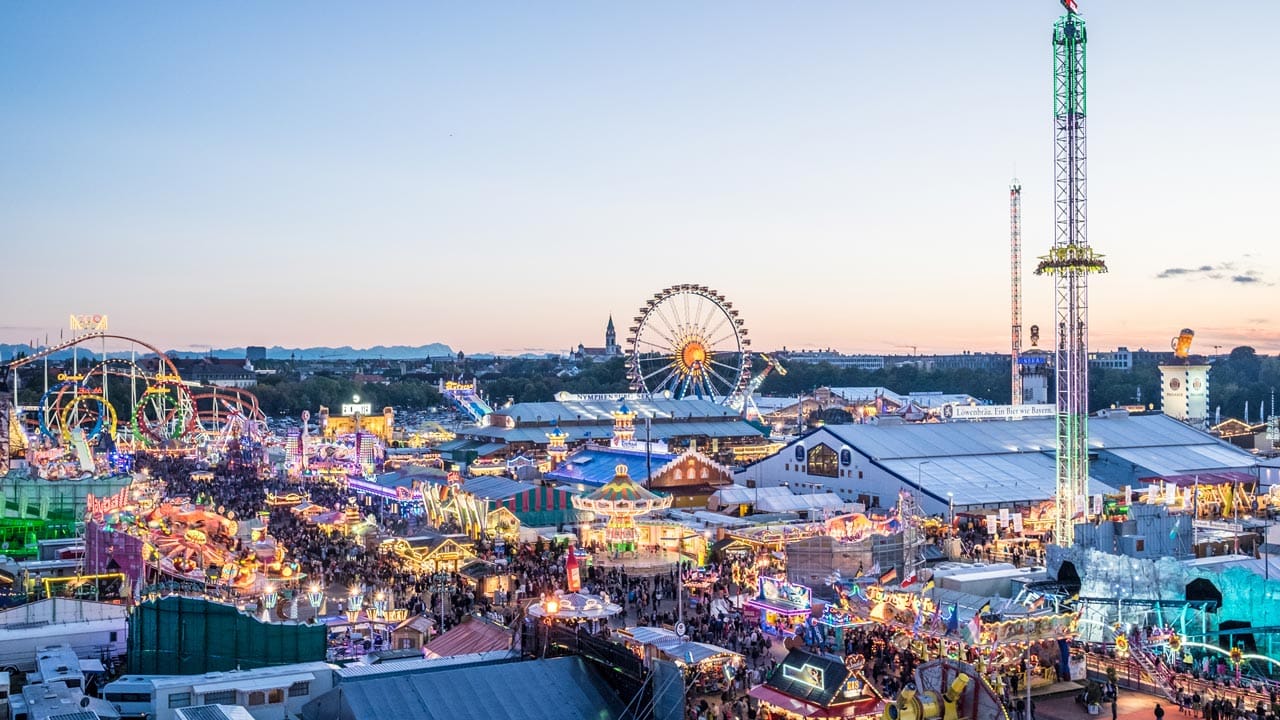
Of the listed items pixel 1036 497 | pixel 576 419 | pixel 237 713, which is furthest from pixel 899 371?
pixel 237 713

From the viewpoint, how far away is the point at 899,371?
155m

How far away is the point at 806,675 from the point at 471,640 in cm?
612

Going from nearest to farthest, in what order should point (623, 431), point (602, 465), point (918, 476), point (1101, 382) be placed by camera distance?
point (918, 476) → point (602, 465) → point (623, 431) → point (1101, 382)

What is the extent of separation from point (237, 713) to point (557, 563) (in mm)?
21100

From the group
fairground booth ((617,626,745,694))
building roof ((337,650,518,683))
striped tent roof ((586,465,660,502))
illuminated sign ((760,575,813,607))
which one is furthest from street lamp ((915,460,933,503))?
building roof ((337,650,518,683))

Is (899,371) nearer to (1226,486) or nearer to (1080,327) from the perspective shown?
(1226,486)

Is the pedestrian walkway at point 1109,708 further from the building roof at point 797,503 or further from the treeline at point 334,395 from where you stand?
the treeline at point 334,395

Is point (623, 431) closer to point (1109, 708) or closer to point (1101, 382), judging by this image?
point (1109, 708)

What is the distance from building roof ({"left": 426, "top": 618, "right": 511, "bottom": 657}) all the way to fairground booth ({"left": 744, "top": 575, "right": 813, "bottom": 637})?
314 inches

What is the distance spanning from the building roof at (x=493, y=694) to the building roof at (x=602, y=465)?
3113 centimetres

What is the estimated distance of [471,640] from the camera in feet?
65.5

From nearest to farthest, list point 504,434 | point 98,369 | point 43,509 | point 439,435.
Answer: point 43,509 → point 504,434 → point 98,369 → point 439,435

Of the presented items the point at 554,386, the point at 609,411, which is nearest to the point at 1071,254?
the point at 609,411

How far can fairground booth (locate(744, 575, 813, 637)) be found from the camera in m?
26.1
